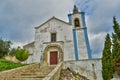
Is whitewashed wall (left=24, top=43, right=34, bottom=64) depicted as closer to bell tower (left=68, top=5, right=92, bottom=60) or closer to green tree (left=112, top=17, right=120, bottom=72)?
bell tower (left=68, top=5, right=92, bottom=60)

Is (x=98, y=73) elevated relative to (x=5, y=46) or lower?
lower

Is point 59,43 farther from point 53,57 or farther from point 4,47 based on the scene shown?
point 4,47

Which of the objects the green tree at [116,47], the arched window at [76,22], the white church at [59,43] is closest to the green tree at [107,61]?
the green tree at [116,47]

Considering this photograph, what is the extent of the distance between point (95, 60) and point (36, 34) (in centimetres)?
969

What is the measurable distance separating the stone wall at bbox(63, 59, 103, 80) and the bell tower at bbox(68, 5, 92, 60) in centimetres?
390

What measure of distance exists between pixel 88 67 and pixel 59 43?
6307 millimetres

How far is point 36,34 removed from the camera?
22000mm

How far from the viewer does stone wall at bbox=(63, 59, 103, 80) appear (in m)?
14.5

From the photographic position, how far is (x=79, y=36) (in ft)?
69.2

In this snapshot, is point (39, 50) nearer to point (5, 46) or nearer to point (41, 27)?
point (41, 27)

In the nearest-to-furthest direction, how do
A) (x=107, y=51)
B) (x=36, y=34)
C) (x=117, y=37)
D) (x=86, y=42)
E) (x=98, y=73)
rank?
(x=117, y=37) → (x=107, y=51) → (x=98, y=73) → (x=86, y=42) → (x=36, y=34)

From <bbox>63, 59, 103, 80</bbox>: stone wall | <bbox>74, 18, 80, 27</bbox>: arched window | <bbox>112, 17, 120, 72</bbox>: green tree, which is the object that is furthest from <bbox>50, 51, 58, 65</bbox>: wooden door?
<bbox>112, 17, 120, 72</bbox>: green tree

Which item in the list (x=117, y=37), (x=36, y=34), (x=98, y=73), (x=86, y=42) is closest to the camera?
(x=117, y=37)

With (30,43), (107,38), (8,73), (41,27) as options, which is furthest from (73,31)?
(8,73)
